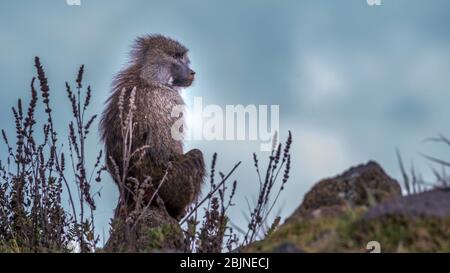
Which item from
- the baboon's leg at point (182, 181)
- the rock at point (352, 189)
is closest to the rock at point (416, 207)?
the rock at point (352, 189)

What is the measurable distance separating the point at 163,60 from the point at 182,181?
7.73 feet

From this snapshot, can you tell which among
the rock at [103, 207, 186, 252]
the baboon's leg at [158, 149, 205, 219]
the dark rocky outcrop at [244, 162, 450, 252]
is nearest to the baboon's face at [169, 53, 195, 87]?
the baboon's leg at [158, 149, 205, 219]

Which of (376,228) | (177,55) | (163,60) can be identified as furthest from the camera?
(177,55)

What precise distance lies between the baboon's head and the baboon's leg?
1592mm

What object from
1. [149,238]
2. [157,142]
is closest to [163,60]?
[157,142]

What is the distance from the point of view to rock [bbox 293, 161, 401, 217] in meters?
5.43

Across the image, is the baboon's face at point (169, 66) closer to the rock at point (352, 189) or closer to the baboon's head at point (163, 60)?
the baboon's head at point (163, 60)

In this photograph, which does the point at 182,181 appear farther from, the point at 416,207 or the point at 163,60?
the point at 416,207

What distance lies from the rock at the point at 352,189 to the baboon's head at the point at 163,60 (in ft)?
19.0

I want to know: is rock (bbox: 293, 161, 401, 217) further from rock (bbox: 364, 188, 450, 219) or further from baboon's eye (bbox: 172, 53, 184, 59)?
baboon's eye (bbox: 172, 53, 184, 59)

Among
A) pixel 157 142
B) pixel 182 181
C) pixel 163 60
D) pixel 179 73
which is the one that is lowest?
pixel 182 181

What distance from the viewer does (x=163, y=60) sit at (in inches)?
457

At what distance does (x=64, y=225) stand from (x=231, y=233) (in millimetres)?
1890
